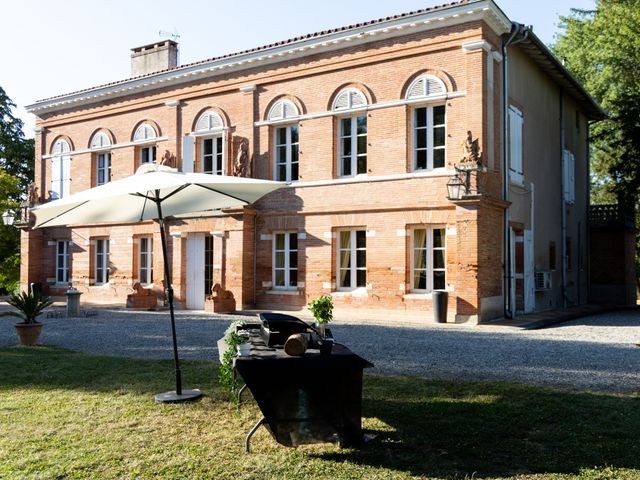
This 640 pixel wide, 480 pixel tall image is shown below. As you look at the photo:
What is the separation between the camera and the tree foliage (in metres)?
22.0

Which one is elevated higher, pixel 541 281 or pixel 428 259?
pixel 428 259

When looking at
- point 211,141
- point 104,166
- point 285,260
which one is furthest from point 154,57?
point 285,260

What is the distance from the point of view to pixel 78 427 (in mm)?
5242

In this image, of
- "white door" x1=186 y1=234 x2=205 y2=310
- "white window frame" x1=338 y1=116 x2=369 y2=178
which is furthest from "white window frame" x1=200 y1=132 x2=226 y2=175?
"white window frame" x1=338 y1=116 x2=369 y2=178

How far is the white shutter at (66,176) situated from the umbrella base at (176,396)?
60.8ft

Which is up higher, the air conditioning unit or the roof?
the roof

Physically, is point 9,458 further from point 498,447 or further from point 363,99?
point 363,99

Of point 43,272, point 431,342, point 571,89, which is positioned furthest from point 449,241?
point 43,272

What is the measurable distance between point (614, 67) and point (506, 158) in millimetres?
13156

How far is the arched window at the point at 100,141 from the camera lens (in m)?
21.9

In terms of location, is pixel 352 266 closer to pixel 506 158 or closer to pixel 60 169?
pixel 506 158

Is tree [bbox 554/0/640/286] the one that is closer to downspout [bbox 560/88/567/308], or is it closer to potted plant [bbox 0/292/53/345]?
downspout [bbox 560/88/567/308]

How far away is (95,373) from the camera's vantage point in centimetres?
771

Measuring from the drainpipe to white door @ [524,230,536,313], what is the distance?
129cm
